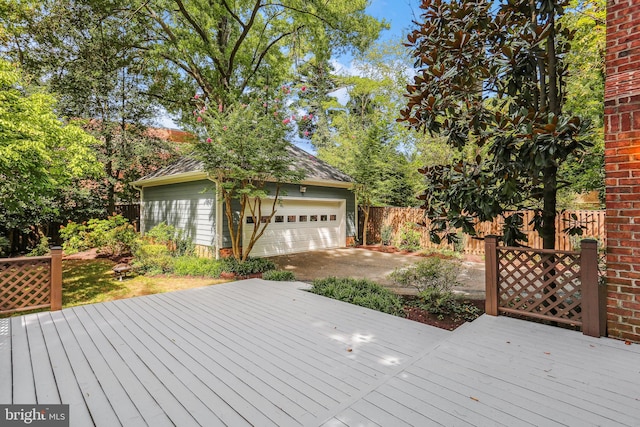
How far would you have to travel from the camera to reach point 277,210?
9.87 metres

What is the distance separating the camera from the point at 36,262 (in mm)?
4574

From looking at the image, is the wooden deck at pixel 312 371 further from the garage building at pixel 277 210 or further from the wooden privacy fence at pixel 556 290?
the garage building at pixel 277 210

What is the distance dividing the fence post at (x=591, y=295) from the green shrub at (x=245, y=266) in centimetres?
639

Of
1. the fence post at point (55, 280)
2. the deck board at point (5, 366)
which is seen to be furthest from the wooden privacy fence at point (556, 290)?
the fence post at point (55, 280)

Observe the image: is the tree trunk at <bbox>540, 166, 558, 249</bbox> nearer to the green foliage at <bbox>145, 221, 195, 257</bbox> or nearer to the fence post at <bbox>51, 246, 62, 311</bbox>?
the fence post at <bbox>51, 246, 62, 311</bbox>

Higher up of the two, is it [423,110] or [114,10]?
[114,10]

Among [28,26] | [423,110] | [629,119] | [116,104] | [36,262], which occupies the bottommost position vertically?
[36,262]

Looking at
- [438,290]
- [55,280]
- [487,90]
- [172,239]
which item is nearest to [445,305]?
[438,290]

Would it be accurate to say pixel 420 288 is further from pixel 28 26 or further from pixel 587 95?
pixel 28 26

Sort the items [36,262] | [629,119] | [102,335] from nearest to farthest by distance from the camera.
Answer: [629,119], [102,335], [36,262]

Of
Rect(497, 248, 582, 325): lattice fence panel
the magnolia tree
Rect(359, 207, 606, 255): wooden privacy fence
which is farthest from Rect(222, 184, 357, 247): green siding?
Rect(497, 248, 582, 325): lattice fence panel

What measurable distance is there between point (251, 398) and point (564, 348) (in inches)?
119

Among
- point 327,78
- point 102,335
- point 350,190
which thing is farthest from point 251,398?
point 327,78

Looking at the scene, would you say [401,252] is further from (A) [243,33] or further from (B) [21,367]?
(B) [21,367]
